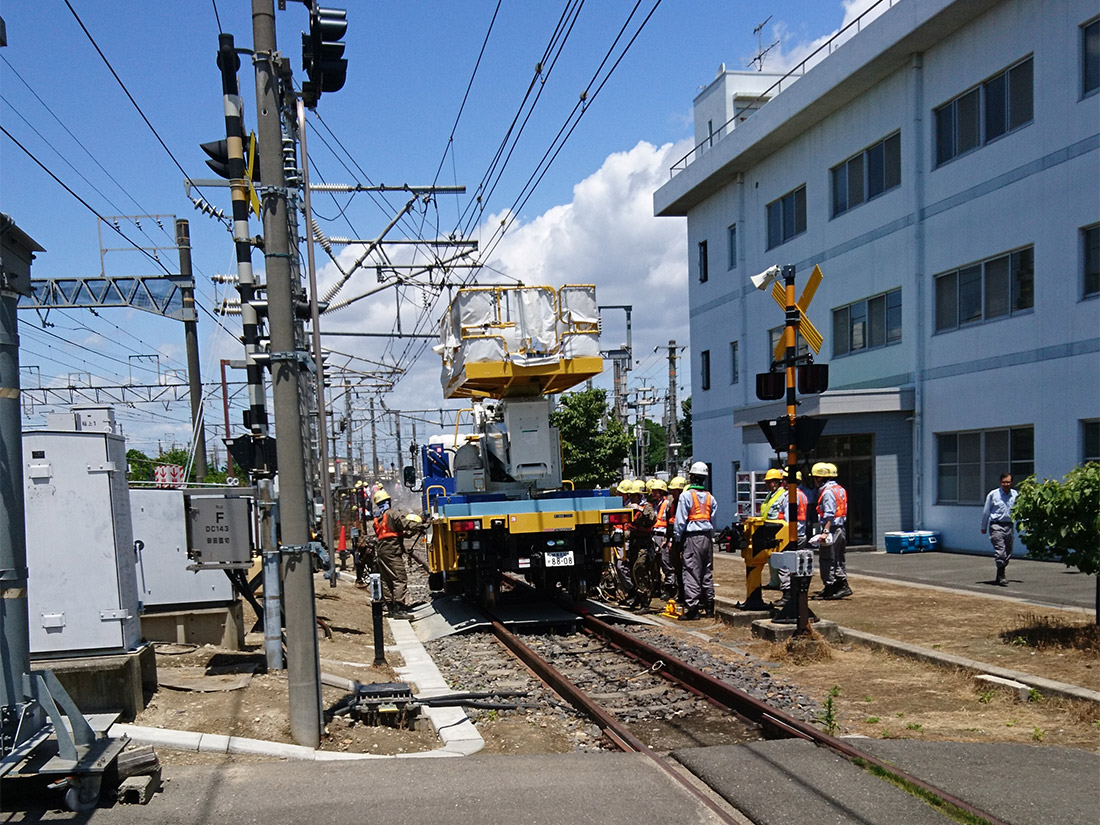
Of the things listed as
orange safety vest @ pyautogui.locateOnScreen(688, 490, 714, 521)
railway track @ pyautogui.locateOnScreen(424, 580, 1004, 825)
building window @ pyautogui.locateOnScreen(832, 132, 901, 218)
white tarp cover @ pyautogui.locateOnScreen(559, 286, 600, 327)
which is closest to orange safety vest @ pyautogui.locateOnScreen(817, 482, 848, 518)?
orange safety vest @ pyautogui.locateOnScreen(688, 490, 714, 521)

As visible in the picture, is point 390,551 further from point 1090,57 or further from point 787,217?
point 787,217

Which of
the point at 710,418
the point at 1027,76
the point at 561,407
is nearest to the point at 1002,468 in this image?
the point at 1027,76

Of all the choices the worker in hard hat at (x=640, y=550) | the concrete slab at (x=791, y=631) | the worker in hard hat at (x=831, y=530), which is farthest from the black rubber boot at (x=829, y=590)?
the concrete slab at (x=791, y=631)

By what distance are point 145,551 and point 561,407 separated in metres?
36.8

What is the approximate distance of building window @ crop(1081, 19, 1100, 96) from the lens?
16219 millimetres

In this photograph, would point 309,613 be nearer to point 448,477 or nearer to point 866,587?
point 448,477

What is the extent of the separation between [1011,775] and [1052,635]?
447 centimetres

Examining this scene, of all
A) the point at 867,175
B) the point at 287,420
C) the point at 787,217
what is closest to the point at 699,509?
the point at 287,420

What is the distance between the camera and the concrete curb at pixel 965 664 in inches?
289

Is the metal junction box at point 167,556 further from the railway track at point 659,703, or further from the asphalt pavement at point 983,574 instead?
the asphalt pavement at point 983,574

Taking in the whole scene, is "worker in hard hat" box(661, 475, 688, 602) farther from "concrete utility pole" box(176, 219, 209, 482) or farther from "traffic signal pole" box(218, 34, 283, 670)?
"concrete utility pole" box(176, 219, 209, 482)

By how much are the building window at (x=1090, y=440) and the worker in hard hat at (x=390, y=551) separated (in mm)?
12115

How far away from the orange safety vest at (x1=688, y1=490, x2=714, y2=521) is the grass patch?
3904 mm

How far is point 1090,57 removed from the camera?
53.8 feet
